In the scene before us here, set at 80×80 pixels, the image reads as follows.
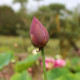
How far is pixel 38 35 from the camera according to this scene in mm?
383

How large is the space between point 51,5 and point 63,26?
109 centimetres

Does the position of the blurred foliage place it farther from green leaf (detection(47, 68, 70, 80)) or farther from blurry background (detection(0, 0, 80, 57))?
blurry background (detection(0, 0, 80, 57))

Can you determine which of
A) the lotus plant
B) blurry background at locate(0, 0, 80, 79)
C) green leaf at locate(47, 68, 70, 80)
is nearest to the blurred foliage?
green leaf at locate(47, 68, 70, 80)

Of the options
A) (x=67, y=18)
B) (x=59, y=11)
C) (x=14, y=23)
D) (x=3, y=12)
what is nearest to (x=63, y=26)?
(x=67, y=18)

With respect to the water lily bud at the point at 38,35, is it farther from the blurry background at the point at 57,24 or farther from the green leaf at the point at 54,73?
the blurry background at the point at 57,24

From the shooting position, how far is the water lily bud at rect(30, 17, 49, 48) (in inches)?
14.9

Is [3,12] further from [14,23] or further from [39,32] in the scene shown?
[39,32]

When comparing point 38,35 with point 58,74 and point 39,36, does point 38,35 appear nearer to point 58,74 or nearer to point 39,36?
point 39,36

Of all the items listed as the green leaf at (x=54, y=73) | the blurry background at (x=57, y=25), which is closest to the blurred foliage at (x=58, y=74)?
the green leaf at (x=54, y=73)

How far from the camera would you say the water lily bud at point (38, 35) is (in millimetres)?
379

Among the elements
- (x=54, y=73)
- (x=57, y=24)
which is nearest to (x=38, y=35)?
(x=54, y=73)

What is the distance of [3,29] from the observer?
49.6 ft

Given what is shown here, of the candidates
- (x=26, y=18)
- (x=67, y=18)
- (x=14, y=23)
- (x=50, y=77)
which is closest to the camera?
(x=50, y=77)

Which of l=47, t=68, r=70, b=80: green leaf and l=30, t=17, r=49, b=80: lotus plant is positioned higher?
l=30, t=17, r=49, b=80: lotus plant
